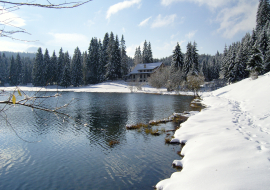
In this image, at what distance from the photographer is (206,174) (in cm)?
638

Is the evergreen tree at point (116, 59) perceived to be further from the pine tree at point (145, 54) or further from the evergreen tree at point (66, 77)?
the evergreen tree at point (66, 77)

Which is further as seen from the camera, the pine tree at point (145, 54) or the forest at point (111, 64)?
the pine tree at point (145, 54)

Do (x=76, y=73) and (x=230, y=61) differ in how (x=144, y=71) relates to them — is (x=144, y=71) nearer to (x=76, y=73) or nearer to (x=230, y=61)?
(x=76, y=73)

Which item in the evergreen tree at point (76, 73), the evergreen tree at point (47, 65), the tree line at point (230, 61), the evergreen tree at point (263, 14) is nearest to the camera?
the tree line at point (230, 61)

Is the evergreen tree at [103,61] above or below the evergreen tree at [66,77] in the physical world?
above

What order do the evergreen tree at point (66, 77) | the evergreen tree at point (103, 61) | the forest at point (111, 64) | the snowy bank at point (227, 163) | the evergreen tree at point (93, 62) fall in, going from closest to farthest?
1. the snowy bank at point (227, 163)
2. the forest at point (111, 64)
3. the evergreen tree at point (66, 77)
4. the evergreen tree at point (103, 61)
5. the evergreen tree at point (93, 62)

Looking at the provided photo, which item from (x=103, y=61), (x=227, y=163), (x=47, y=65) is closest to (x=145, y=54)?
(x=103, y=61)

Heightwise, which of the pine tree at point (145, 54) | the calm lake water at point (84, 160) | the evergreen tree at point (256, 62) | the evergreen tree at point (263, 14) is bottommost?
the calm lake water at point (84, 160)

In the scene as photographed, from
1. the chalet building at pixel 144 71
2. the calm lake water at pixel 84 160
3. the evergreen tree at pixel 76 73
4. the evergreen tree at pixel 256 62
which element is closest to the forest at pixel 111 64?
the evergreen tree at pixel 76 73

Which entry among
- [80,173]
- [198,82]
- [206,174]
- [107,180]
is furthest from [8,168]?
[198,82]

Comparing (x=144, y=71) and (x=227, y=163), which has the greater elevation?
(x=144, y=71)

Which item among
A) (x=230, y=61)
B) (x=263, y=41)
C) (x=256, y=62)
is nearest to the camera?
(x=256, y=62)

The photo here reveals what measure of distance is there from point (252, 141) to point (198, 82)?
34.7 metres

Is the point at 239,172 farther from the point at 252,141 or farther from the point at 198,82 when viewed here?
the point at 198,82
